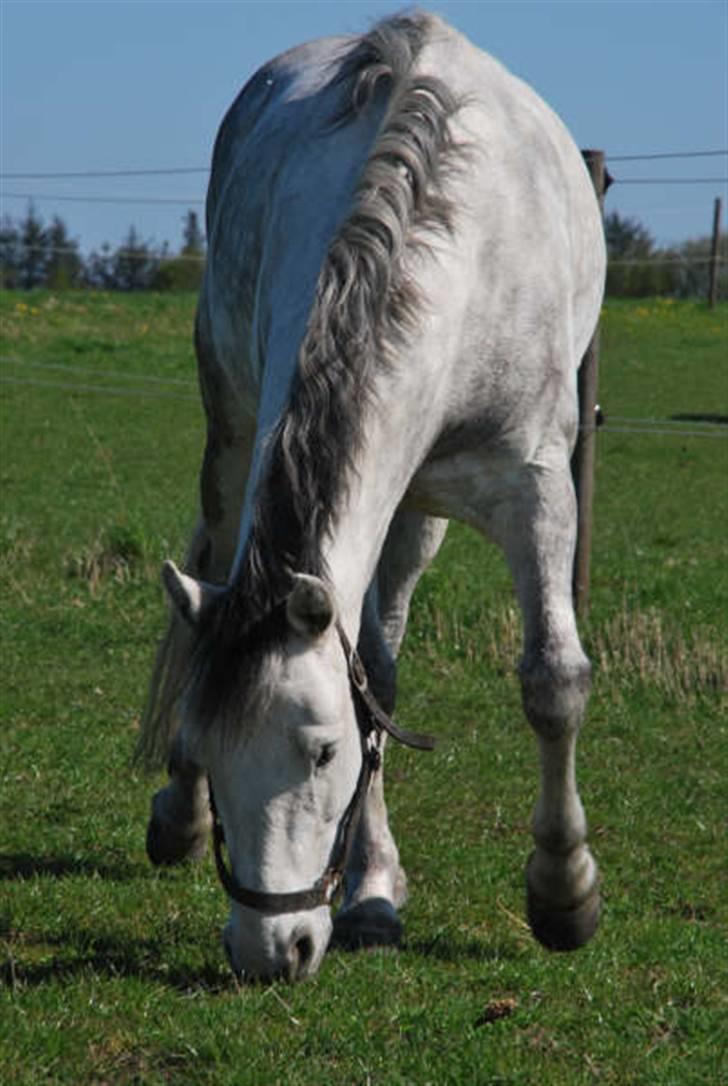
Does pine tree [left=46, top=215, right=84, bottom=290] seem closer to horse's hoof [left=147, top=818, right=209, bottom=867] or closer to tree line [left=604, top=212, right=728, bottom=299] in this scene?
tree line [left=604, top=212, right=728, bottom=299]

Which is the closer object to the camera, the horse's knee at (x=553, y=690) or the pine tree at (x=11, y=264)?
the horse's knee at (x=553, y=690)

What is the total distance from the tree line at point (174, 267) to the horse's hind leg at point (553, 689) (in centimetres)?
4419

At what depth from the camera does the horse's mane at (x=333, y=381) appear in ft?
12.6

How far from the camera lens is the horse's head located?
3.85 meters

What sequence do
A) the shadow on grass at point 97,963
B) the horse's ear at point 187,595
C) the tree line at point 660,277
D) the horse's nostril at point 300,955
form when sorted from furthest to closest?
1. the tree line at point 660,277
2. the shadow on grass at point 97,963
3. the horse's nostril at point 300,955
4. the horse's ear at point 187,595

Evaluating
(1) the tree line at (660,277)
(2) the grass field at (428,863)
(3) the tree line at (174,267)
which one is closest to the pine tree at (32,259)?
(3) the tree line at (174,267)

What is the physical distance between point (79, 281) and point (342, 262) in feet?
205

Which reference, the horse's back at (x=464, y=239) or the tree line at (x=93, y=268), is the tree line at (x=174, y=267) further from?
the horse's back at (x=464, y=239)

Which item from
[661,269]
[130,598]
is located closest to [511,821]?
[130,598]

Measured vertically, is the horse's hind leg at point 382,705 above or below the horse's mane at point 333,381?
below

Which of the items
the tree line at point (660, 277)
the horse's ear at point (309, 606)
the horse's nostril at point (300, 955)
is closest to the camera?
the horse's ear at point (309, 606)

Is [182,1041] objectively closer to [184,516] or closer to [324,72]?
[324,72]

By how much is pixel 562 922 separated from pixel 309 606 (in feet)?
4.89

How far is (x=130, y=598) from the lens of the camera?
10.2m
